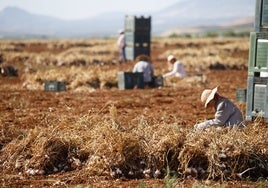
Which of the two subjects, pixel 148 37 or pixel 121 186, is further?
pixel 148 37

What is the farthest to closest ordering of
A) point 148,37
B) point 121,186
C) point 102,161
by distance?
point 148,37 < point 102,161 < point 121,186

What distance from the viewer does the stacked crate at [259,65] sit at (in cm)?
812

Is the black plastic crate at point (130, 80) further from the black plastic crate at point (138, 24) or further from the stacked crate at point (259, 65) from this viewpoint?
the black plastic crate at point (138, 24)

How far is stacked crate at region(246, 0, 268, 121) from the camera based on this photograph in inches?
320

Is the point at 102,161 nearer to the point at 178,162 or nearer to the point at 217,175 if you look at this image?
the point at 178,162

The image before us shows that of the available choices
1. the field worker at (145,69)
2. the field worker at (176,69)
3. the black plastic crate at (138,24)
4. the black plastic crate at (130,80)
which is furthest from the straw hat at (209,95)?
the black plastic crate at (138,24)

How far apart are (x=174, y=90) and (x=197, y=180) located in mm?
8099

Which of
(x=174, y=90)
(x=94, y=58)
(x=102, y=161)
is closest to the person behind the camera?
(x=102, y=161)

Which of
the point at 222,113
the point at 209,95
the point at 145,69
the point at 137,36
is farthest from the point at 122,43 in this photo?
the point at 222,113

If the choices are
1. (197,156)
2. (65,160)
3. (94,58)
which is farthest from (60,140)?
(94,58)

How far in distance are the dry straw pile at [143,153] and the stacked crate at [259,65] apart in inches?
61.7

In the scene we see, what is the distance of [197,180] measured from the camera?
6027 mm

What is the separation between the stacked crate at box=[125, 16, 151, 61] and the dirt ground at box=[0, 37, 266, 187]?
815cm

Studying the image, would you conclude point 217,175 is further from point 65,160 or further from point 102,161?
point 65,160
